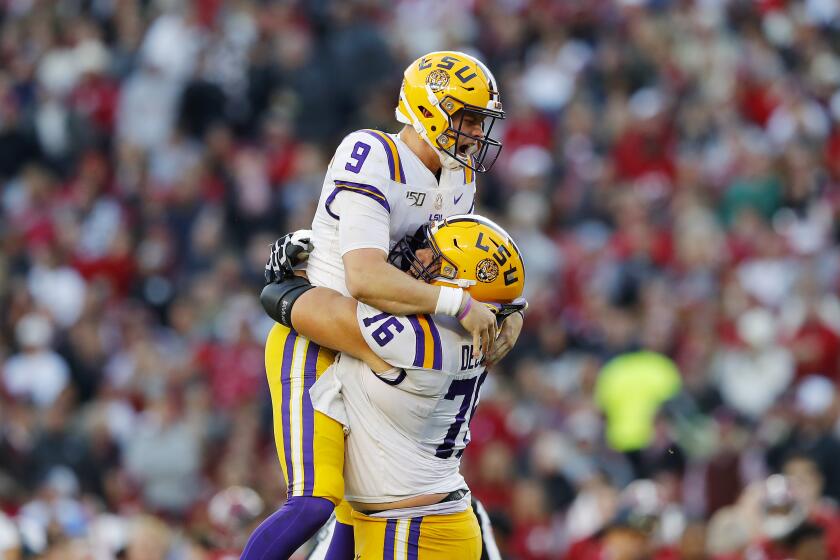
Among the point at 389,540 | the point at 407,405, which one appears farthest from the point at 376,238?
the point at 389,540

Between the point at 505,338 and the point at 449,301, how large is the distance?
481 mm

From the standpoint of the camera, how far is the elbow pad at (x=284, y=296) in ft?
19.8

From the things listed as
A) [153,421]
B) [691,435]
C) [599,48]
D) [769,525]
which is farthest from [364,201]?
[599,48]

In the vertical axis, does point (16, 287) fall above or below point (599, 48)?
below

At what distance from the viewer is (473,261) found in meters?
5.79

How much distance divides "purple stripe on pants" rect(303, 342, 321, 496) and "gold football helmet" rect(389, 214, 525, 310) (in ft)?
1.61

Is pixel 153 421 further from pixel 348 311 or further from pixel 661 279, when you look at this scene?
pixel 348 311

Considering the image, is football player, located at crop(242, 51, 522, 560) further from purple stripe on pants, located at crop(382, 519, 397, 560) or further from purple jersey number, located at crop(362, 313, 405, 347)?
purple stripe on pants, located at crop(382, 519, 397, 560)

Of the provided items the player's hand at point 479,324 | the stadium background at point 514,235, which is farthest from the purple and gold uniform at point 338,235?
the stadium background at point 514,235

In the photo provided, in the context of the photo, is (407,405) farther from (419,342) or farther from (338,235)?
(338,235)

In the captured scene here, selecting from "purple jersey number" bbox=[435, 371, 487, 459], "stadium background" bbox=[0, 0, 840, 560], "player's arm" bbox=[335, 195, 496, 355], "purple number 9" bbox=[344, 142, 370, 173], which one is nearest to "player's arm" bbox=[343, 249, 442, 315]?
"player's arm" bbox=[335, 195, 496, 355]

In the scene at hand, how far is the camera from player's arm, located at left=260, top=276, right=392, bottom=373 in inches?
231

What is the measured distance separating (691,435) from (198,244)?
16.2 ft

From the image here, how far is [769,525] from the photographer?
8992mm
